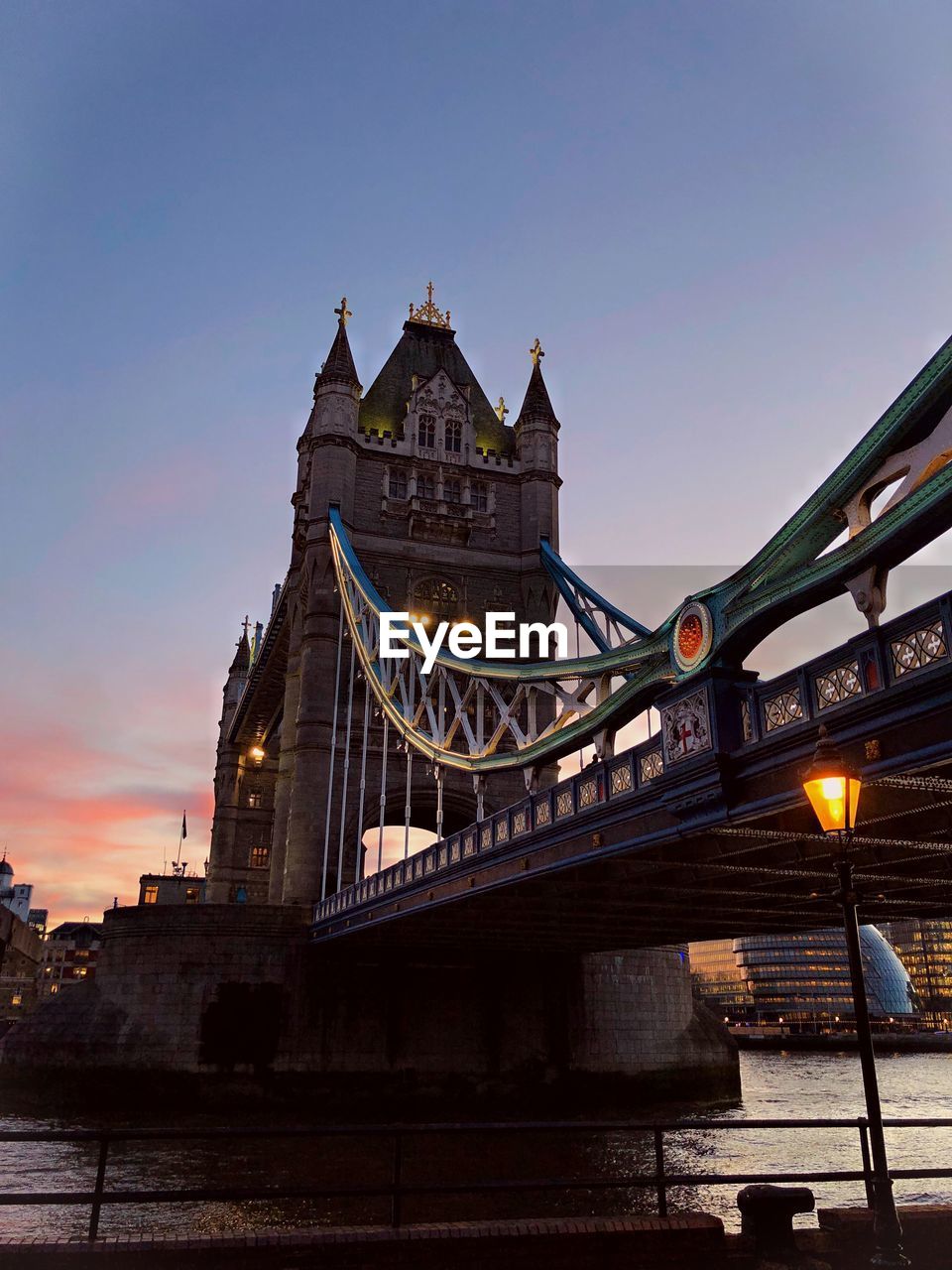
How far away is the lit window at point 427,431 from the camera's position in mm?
54406

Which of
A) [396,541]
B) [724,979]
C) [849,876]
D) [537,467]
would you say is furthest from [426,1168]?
[724,979]

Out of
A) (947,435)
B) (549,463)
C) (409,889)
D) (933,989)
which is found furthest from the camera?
(933,989)

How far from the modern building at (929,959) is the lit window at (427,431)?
130 m

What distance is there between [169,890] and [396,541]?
163 ft

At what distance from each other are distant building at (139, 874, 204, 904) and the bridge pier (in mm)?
51067

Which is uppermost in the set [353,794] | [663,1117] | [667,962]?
[353,794]

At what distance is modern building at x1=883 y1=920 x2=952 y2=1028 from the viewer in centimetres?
15462

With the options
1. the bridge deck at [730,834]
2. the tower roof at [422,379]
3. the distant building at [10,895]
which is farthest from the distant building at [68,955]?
the bridge deck at [730,834]

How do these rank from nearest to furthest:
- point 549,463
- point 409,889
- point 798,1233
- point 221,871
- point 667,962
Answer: point 798,1233 → point 409,889 → point 667,962 → point 549,463 → point 221,871

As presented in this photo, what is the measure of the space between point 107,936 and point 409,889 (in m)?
16.9

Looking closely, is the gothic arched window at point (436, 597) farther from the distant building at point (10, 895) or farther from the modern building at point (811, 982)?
the modern building at point (811, 982)

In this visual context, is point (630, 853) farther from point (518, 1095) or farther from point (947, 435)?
point (518, 1095)

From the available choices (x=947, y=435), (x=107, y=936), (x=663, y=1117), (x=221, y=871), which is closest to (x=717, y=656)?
→ (x=947, y=435)

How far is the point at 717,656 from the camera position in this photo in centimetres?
1358
